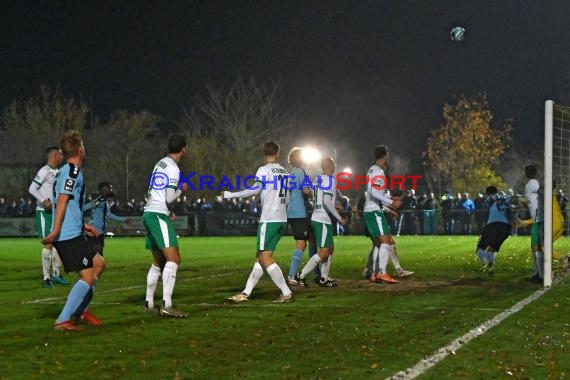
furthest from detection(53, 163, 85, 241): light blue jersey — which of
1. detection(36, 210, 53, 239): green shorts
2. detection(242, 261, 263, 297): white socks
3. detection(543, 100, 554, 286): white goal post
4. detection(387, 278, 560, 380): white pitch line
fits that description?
detection(543, 100, 554, 286): white goal post

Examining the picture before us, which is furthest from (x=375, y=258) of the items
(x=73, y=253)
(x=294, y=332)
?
(x=73, y=253)

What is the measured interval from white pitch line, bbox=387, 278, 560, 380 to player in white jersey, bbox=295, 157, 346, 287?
11.2ft

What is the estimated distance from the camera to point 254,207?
40406mm

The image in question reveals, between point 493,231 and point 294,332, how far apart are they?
28.7 ft

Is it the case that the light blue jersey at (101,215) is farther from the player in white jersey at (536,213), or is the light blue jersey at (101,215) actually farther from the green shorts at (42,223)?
the player in white jersey at (536,213)

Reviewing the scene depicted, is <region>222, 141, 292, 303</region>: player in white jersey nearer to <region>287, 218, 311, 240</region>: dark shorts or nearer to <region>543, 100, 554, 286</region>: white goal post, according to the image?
<region>287, 218, 311, 240</region>: dark shorts

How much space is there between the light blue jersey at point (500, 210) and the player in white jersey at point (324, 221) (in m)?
4.16

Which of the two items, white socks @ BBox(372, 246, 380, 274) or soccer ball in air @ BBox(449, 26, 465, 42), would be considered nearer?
white socks @ BBox(372, 246, 380, 274)

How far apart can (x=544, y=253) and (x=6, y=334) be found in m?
8.47

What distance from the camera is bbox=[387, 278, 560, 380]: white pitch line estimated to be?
6.98 m

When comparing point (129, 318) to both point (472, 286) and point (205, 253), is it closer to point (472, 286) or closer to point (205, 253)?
point (472, 286)

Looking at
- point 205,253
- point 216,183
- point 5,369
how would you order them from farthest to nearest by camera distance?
point 216,183, point 205,253, point 5,369

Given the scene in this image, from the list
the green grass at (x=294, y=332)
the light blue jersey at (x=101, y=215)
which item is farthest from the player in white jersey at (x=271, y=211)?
the light blue jersey at (x=101, y=215)

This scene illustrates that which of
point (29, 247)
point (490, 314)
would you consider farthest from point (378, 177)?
point (29, 247)
